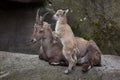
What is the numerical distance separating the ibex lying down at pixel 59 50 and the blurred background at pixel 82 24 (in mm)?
1884

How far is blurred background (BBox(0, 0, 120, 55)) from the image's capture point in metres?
8.99

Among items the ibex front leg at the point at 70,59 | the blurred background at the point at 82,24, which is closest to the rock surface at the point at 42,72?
the ibex front leg at the point at 70,59

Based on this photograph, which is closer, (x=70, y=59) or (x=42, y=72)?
(x=70, y=59)

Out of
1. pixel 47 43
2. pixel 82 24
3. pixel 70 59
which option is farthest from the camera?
pixel 82 24

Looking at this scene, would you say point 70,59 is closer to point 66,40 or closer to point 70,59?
point 70,59

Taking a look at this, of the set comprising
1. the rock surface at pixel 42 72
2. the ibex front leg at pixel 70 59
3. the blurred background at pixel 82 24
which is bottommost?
the rock surface at pixel 42 72

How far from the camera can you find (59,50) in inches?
277

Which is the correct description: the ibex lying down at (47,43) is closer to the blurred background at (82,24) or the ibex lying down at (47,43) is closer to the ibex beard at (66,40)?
the ibex beard at (66,40)

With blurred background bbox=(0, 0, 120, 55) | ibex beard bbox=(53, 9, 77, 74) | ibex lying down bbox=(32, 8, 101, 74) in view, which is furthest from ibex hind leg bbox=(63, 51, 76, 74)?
blurred background bbox=(0, 0, 120, 55)

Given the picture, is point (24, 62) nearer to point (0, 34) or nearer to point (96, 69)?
point (96, 69)

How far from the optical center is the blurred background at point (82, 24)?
29.5ft

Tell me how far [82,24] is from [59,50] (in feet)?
7.55

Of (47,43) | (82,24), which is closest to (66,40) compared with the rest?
(47,43)

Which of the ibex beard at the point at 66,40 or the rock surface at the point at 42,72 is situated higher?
the ibex beard at the point at 66,40
